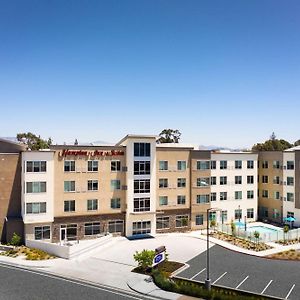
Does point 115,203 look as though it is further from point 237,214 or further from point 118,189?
point 237,214

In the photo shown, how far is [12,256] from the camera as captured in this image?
4109 cm

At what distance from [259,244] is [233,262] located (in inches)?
355

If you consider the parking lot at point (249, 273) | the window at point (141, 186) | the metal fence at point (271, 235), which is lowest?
the parking lot at point (249, 273)

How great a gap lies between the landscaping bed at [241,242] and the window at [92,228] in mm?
16781

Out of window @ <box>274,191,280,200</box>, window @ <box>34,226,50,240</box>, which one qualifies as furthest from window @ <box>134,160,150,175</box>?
window @ <box>274,191,280,200</box>

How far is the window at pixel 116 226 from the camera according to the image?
50.1 m

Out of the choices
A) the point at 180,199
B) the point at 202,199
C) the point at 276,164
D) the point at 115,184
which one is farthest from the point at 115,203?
the point at 276,164

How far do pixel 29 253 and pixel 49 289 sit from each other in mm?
11876

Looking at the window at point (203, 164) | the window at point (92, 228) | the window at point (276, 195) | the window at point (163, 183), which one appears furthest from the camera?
the window at point (276, 195)

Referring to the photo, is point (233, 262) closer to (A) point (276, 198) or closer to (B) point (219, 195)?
(B) point (219, 195)

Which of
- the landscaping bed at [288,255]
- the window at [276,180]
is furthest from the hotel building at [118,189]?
the landscaping bed at [288,255]

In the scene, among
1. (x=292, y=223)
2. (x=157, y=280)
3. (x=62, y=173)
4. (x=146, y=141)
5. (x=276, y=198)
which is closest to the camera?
(x=157, y=280)

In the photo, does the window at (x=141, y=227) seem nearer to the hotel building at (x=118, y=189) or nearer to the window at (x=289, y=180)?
the hotel building at (x=118, y=189)

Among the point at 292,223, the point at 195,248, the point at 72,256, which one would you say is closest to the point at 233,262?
the point at 195,248
